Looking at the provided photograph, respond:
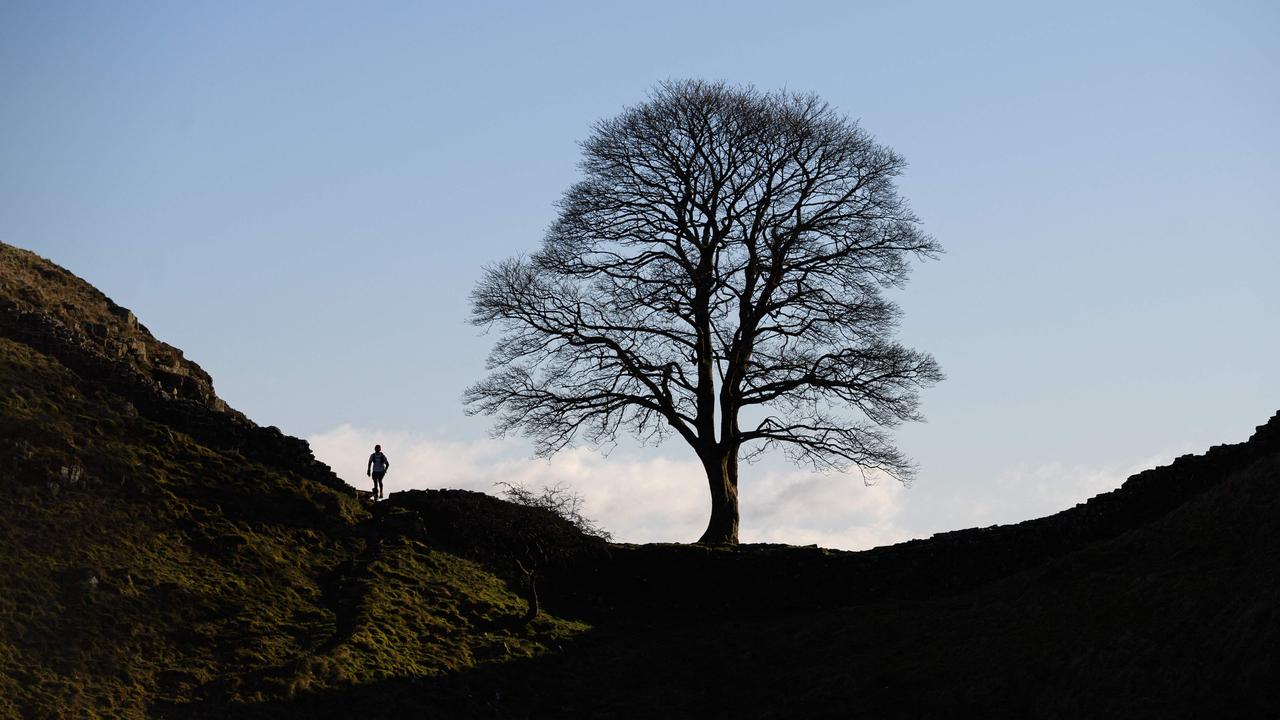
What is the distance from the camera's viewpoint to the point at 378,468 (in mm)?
34500

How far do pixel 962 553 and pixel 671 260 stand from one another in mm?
11643

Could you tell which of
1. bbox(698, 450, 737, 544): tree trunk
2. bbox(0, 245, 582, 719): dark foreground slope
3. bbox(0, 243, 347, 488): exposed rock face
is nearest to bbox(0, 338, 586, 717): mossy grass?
bbox(0, 245, 582, 719): dark foreground slope

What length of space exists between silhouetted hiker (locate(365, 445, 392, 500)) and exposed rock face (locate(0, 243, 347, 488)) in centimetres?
141

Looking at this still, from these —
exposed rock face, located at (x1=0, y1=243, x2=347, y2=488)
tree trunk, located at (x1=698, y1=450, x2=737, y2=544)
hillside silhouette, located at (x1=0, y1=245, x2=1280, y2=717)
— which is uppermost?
exposed rock face, located at (x1=0, y1=243, x2=347, y2=488)

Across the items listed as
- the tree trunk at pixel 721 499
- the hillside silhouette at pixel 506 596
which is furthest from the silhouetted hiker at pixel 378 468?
the tree trunk at pixel 721 499

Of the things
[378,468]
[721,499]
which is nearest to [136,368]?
[378,468]

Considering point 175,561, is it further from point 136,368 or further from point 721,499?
point 721,499

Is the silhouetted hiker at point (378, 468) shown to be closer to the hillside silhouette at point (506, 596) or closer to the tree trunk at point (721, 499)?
the hillside silhouette at point (506, 596)

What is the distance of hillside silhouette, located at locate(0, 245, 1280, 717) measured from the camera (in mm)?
21094

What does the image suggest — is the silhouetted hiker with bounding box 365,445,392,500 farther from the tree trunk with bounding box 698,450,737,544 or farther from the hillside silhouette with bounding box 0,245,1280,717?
the tree trunk with bounding box 698,450,737,544

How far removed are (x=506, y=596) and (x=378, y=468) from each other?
681cm

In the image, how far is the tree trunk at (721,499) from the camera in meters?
33.6

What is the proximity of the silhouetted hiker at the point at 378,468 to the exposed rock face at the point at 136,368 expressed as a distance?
1.41 m

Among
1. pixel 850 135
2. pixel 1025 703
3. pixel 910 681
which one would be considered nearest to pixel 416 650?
pixel 910 681
